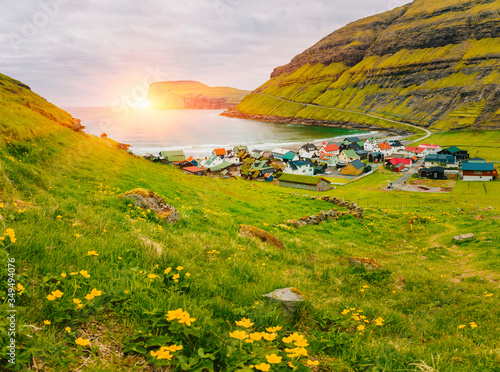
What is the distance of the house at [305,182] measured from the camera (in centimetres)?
6094

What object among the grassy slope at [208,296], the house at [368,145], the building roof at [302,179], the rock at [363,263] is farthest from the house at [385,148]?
the rock at [363,263]

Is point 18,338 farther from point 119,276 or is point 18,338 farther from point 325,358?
point 325,358

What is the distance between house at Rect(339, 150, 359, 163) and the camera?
332ft

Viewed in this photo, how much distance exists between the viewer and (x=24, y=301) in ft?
11.7

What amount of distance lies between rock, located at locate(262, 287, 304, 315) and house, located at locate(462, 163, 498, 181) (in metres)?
84.4

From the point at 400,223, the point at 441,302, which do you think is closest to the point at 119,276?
the point at 441,302

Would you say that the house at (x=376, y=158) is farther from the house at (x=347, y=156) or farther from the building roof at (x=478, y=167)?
the building roof at (x=478, y=167)

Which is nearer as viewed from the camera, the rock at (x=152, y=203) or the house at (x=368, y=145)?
the rock at (x=152, y=203)

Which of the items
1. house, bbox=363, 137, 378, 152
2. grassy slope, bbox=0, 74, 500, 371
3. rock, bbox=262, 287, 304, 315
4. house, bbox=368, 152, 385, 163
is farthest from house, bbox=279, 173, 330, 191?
house, bbox=363, 137, 378, 152

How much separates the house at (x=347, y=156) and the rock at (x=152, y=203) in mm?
96744

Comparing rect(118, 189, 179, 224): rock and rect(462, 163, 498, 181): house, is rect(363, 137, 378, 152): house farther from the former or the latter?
rect(118, 189, 179, 224): rock

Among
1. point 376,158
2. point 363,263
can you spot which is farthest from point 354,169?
point 363,263

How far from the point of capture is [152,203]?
13477mm

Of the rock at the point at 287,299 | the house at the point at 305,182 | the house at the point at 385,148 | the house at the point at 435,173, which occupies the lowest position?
the house at the point at 305,182
